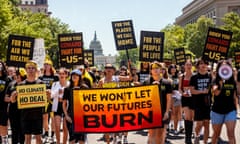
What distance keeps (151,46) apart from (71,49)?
2.80m

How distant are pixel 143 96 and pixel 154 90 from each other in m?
0.21

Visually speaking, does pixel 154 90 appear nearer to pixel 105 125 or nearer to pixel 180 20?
pixel 105 125

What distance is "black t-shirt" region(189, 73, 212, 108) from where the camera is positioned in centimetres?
1023

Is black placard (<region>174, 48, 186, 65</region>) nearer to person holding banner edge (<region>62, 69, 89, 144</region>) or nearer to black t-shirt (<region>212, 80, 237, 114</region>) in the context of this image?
black t-shirt (<region>212, 80, 237, 114</region>)

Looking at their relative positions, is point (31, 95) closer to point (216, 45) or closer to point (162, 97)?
point (162, 97)

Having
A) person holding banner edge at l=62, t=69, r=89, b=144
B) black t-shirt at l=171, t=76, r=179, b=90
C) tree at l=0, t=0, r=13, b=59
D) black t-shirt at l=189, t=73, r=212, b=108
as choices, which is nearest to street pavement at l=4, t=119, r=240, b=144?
black t-shirt at l=171, t=76, r=179, b=90

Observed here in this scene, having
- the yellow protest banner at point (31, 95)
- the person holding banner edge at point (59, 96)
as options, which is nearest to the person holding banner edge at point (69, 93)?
the yellow protest banner at point (31, 95)

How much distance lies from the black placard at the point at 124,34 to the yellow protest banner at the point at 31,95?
291 inches

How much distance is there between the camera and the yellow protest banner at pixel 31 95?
8828mm

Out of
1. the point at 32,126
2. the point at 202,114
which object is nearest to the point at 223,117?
the point at 202,114

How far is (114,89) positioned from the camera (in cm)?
820

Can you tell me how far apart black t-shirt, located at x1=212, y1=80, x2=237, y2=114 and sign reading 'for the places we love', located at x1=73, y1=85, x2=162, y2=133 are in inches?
58.2

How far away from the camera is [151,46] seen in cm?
1548

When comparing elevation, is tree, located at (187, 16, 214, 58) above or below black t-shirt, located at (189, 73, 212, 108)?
above
